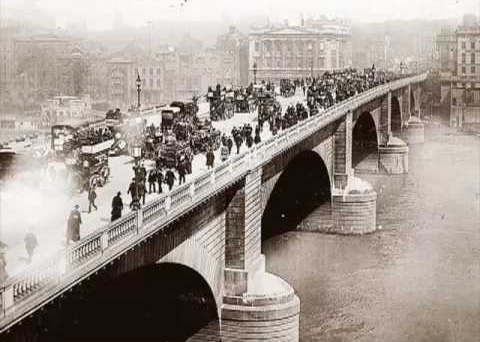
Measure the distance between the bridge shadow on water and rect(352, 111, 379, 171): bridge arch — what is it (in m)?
50.2

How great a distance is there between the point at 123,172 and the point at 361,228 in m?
26.2

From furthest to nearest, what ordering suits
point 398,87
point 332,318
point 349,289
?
point 398,87, point 349,289, point 332,318

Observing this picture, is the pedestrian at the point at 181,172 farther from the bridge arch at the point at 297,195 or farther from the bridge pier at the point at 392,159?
the bridge pier at the point at 392,159

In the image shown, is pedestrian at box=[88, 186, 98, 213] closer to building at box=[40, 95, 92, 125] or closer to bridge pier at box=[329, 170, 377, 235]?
building at box=[40, 95, 92, 125]

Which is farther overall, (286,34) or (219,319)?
(286,34)

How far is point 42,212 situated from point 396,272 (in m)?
26.4

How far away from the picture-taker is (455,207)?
213ft

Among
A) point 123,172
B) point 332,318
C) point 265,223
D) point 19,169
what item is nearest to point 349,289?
point 332,318

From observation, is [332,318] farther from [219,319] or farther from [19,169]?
[19,169]

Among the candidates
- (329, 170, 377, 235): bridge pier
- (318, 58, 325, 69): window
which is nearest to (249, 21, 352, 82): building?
(318, 58, 325, 69): window

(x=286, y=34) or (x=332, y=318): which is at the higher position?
(x=286, y=34)

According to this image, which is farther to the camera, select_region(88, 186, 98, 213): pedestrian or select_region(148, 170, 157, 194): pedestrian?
select_region(148, 170, 157, 194): pedestrian

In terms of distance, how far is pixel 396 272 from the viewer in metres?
46.1

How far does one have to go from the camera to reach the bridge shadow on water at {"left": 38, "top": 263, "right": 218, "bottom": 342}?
25594 millimetres
